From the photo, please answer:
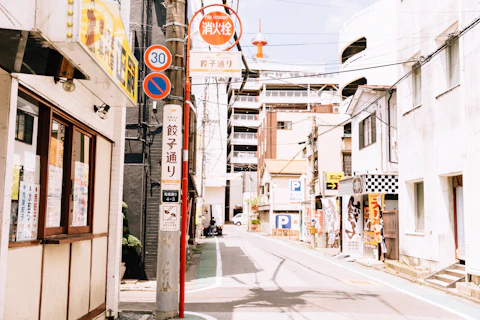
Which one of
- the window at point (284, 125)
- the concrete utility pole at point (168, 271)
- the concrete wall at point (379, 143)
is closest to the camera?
the concrete utility pole at point (168, 271)

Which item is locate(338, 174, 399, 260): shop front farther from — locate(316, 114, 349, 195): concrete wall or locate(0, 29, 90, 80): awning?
locate(0, 29, 90, 80): awning

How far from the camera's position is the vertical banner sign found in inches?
344

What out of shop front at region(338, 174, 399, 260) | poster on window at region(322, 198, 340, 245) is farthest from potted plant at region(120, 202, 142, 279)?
poster on window at region(322, 198, 340, 245)

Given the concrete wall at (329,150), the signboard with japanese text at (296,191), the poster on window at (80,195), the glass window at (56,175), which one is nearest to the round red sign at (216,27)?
the poster on window at (80,195)

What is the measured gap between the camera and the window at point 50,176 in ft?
18.8

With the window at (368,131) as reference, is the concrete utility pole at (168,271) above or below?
below

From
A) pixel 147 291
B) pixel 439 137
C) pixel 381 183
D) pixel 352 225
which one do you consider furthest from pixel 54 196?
pixel 352 225

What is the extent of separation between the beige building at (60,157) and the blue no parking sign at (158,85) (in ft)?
2.92

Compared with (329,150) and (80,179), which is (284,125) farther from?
(80,179)

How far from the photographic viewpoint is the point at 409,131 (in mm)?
17531

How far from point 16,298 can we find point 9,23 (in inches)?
119

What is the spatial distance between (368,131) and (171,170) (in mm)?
16821

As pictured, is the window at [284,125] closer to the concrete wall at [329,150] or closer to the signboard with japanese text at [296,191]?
the signboard with japanese text at [296,191]

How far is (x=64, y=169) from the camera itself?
23.7 feet
